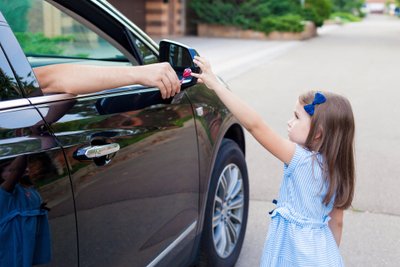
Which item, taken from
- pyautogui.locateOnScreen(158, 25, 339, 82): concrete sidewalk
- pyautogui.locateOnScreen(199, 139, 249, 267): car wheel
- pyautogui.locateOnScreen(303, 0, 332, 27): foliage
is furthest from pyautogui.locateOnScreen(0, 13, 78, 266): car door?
pyautogui.locateOnScreen(303, 0, 332, 27): foliage

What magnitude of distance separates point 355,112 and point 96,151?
7786 millimetres

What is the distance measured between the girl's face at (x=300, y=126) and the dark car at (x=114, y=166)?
522 millimetres

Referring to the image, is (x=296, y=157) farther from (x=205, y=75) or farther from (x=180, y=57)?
(x=180, y=57)

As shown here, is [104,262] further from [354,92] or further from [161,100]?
[354,92]

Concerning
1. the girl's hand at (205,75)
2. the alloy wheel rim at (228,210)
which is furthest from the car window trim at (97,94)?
the alloy wheel rim at (228,210)

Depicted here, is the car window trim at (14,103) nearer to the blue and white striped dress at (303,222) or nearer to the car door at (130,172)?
the car door at (130,172)

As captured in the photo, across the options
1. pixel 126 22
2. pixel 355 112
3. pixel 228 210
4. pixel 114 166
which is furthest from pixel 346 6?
pixel 114 166

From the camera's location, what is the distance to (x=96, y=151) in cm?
207

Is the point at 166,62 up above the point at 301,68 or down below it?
above

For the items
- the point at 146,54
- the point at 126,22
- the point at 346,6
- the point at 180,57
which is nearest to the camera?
the point at 180,57

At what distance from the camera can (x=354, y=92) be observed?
1142 cm

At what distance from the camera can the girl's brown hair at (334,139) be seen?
7.67 feet

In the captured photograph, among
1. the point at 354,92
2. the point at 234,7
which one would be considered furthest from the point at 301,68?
the point at 234,7

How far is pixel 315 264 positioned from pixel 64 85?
4.13 ft
